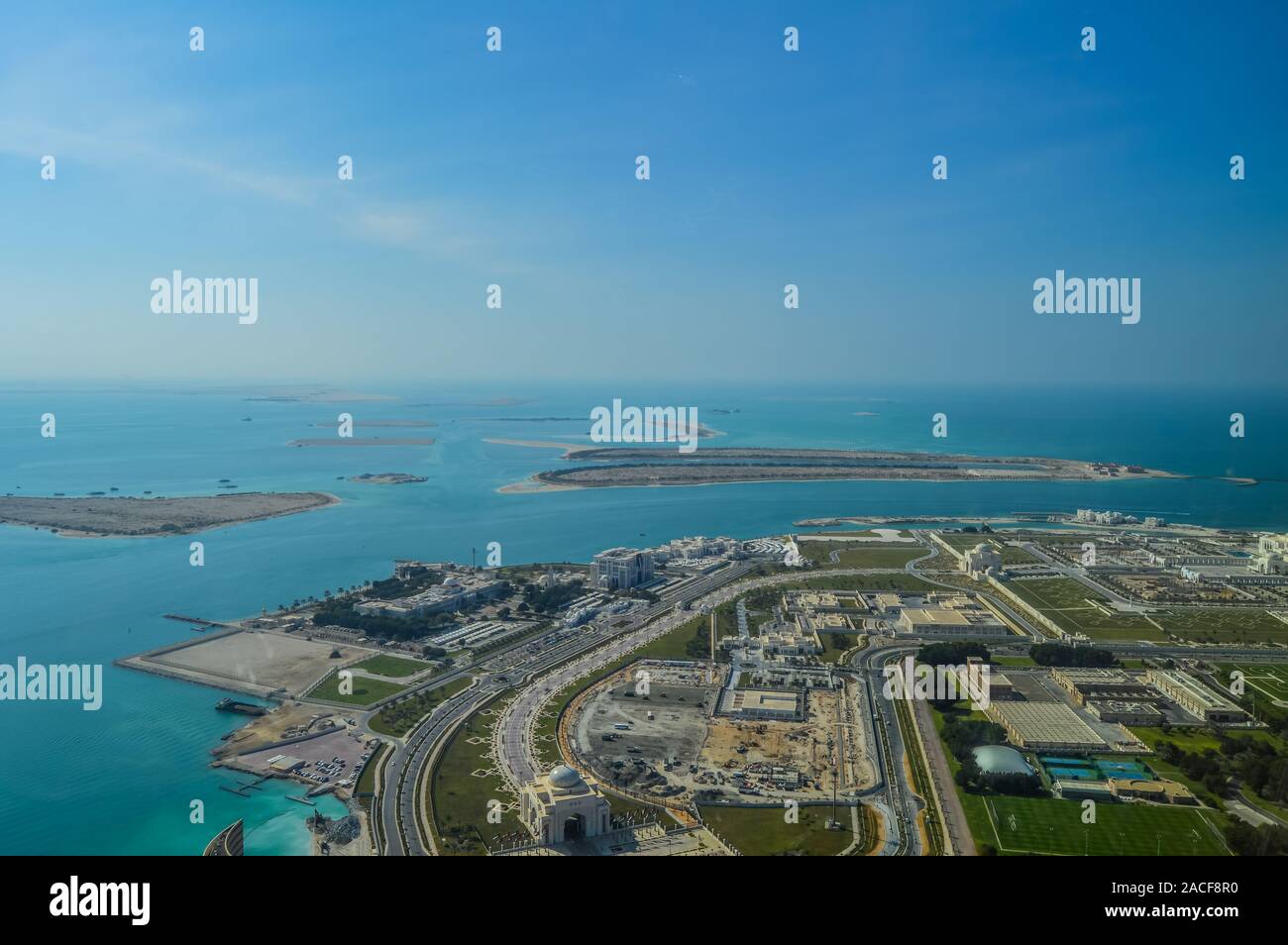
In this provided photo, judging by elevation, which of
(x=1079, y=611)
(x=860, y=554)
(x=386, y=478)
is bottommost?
(x=1079, y=611)

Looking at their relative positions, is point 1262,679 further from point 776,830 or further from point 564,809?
point 564,809

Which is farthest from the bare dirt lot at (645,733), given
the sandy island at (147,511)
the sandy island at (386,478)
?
the sandy island at (386,478)

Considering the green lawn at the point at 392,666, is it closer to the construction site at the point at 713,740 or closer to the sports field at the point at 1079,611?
the construction site at the point at 713,740

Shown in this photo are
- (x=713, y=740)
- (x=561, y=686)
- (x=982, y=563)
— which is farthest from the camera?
(x=982, y=563)

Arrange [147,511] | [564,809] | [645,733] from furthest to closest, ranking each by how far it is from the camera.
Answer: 1. [147,511]
2. [645,733]
3. [564,809]

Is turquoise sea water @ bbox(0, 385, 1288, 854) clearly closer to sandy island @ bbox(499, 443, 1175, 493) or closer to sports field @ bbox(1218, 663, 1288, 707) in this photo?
sandy island @ bbox(499, 443, 1175, 493)

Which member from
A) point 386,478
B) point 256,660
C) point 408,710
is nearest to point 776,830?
point 408,710
